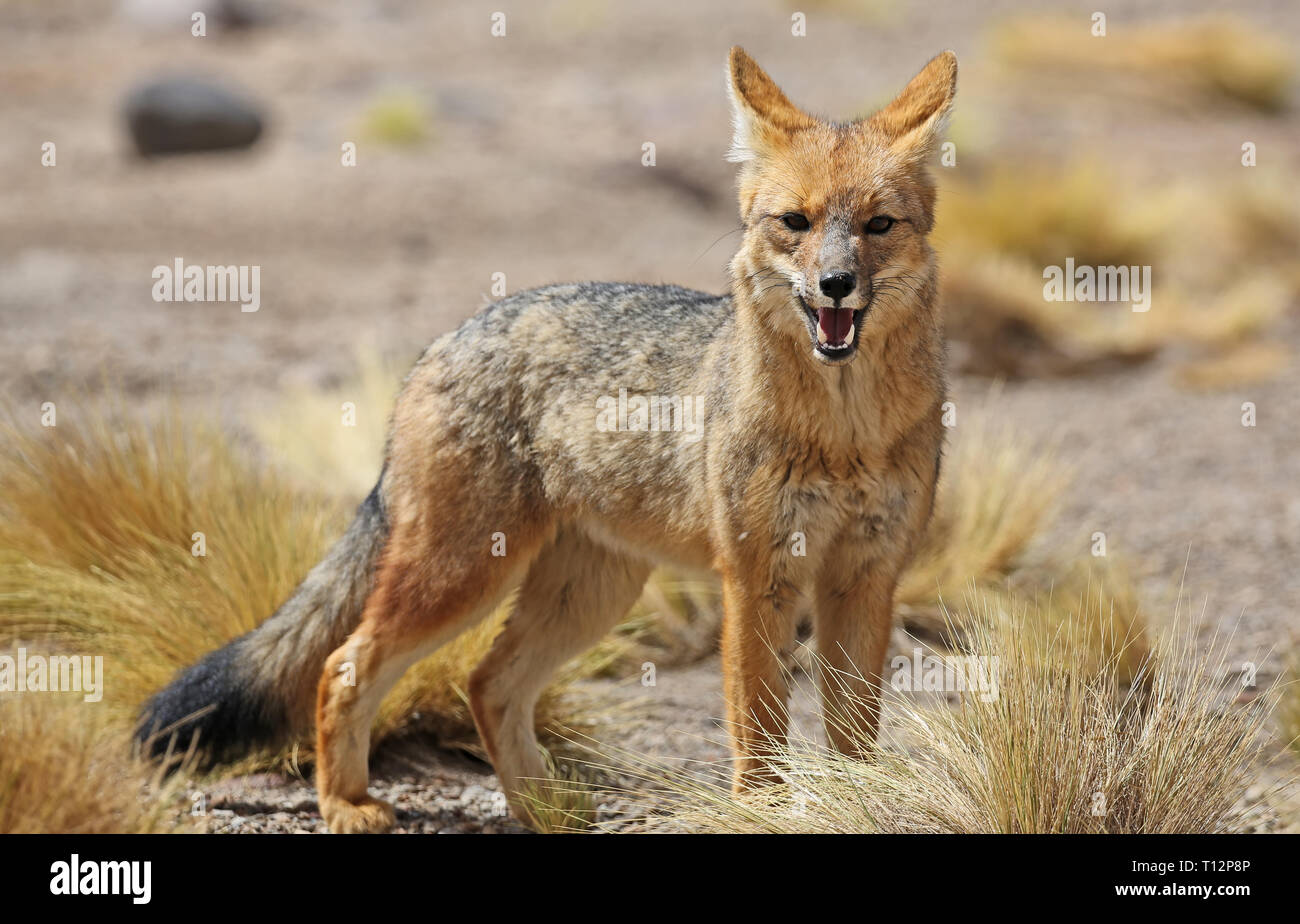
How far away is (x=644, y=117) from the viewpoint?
18.8 metres

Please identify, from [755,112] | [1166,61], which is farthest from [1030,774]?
[1166,61]

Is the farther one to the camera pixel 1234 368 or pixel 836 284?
pixel 1234 368

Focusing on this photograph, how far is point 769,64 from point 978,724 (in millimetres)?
17905

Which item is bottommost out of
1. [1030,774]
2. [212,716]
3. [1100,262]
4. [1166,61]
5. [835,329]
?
[1030,774]

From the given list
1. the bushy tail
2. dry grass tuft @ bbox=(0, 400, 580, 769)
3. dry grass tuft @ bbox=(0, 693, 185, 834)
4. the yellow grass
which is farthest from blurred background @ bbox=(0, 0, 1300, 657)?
dry grass tuft @ bbox=(0, 693, 185, 834)

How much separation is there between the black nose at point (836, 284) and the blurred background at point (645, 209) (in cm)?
182

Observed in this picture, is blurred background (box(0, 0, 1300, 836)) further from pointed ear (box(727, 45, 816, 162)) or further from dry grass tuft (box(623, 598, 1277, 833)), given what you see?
dry grass tuft (box(623, 598, 1277, 833))

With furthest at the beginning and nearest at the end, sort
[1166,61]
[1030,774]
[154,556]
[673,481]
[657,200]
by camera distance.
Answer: [1166,61] → [657,200] → [154,556] → [673,481] → [1030,774]

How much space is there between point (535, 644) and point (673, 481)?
0.84 metres

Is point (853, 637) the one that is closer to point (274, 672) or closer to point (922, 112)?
point (922, 112)

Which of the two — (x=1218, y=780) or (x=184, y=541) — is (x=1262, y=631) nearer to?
(x=1218, y=780)

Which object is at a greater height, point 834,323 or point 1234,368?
point 1234,368

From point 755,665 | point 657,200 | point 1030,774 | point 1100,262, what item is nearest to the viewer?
point 1030,774

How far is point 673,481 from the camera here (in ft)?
15.1
